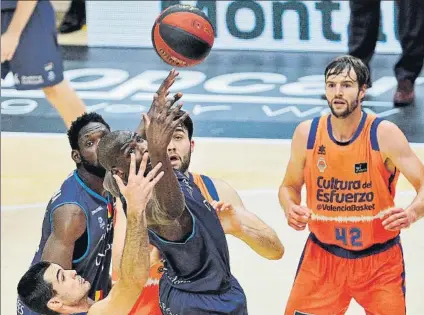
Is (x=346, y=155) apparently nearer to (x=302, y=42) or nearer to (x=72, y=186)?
(x=72, y=186)

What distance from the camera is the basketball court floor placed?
5680mm

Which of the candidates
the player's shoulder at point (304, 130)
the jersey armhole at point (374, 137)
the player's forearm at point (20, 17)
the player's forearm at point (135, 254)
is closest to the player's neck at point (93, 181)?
the player's forearm at point (135, 254)

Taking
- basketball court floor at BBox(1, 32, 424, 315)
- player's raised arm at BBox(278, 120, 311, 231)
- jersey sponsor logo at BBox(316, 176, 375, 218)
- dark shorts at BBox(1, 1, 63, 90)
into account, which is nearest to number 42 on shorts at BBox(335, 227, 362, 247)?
jersey sponsor logo at BBox(316, 176, 375, 218)

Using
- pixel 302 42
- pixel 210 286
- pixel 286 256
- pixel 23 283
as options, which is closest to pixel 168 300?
pixel 210 286

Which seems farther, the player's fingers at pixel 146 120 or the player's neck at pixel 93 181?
the player's neck at pixel 93 181

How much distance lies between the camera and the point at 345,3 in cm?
888

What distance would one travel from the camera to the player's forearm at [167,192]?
11.8 feet

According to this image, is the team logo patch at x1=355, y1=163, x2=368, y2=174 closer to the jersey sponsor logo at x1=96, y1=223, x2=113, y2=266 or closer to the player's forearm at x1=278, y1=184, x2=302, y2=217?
the player's forearm at x1=278, y1=184, x2=302, y2=217

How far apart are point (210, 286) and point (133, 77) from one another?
4.12 metres

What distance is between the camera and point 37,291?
4.02 m

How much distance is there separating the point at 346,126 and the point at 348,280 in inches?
28.4

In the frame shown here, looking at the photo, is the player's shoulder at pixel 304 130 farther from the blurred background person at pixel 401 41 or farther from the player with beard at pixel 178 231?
Result: the blurred background person at pixel 401 41

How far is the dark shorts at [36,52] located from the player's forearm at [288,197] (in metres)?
2.52

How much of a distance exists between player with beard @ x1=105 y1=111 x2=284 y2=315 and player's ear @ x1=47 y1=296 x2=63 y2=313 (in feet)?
1.65
